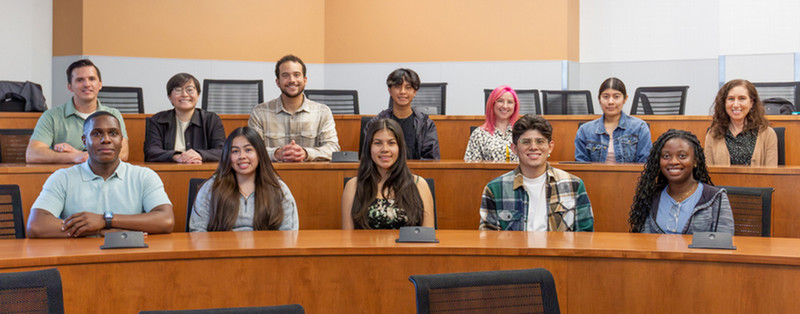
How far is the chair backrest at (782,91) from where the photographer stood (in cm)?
614

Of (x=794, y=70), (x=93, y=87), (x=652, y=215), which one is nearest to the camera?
(x=652, y=215)

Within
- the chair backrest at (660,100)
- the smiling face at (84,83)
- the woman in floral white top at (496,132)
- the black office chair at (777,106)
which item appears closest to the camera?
the smiling face at (84,83)

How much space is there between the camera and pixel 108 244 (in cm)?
226

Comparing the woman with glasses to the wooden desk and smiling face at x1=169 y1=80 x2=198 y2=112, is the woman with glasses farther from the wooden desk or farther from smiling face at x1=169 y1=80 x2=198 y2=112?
the wooden desk

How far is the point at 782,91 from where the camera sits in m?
6.18

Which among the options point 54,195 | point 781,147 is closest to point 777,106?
point 781,147

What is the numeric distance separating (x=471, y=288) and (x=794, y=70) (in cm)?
710

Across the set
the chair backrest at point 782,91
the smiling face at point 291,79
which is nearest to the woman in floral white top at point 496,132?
the smiling face at point 291,79

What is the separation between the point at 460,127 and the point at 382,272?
121 inches

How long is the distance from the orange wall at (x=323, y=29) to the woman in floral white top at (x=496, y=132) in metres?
3.61

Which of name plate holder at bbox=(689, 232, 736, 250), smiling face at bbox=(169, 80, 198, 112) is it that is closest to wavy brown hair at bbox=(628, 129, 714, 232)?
name plate holder at bbox=(689, 232, 736, 250)

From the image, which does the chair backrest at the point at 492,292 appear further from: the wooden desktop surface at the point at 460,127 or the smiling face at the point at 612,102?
the wooden desktop surface at the point at 460,127

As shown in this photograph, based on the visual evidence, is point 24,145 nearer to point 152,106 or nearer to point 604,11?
point 152,106

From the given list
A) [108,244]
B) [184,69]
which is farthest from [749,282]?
[184,69]
